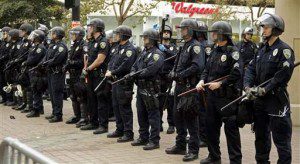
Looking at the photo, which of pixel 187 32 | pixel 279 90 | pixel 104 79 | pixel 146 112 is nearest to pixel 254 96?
pixel 279 90

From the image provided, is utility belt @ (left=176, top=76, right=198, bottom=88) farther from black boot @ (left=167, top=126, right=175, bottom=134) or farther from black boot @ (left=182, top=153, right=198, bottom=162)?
black boot @ (left=167, top=126, right=175, bottom=134)

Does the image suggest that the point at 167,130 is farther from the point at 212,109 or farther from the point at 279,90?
the point at 279,90

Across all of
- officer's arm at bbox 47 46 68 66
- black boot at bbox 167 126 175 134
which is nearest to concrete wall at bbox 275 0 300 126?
black boot at bbox 167 126 175 134

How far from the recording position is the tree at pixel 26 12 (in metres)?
21.8

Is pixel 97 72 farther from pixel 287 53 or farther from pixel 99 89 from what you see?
pixel 287 53

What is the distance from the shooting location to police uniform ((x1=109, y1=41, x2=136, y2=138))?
9.50 meters

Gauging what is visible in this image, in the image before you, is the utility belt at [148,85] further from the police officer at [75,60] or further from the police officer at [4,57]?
the police officer at [4,57]

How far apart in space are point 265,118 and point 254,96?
1.47 feet

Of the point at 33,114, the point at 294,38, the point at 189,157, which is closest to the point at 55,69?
the point at 33,114

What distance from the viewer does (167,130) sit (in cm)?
1075

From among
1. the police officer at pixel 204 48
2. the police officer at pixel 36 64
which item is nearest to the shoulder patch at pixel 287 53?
the police officer at pixel 204 48

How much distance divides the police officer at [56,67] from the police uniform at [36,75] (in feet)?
1.76

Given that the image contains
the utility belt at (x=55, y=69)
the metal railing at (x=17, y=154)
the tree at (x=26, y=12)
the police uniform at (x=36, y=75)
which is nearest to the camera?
the metal railing at (x=17, y=154)

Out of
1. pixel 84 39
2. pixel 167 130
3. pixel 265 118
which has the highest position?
pixel 84 39
